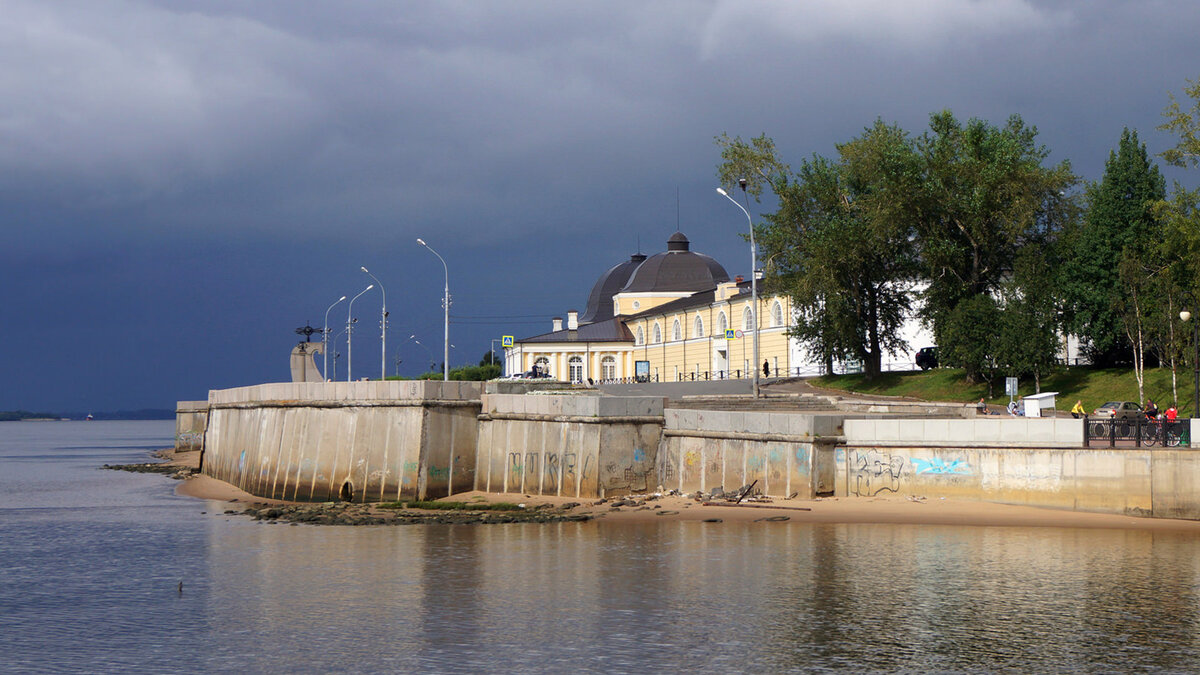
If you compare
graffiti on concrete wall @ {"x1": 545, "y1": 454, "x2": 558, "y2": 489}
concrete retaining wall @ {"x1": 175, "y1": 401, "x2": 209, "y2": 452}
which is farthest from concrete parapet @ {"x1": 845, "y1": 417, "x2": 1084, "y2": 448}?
concrete retaining wall @ {"x1": 175, "y1": 401, "x2": 209, "y2": 452}

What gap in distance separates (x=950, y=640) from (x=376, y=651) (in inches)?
380

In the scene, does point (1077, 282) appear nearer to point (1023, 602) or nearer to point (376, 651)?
point (1023, 602)

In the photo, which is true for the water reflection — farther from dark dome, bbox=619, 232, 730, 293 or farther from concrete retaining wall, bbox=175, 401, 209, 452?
dark dome, bbox=619, 232, 730, 293

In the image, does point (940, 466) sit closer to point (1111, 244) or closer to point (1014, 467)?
point (1014, 467)

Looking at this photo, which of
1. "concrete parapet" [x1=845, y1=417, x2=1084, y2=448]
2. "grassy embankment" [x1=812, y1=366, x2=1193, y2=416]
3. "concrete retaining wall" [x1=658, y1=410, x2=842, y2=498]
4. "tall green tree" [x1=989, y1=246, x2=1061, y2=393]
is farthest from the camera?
"tall green tree" [x1=989, y1=246, x2=1061, y2=393]

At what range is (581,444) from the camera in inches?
1671

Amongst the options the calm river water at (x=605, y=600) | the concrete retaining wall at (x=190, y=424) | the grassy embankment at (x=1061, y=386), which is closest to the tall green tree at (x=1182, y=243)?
the grassy embankment at (x=1061, y=386)

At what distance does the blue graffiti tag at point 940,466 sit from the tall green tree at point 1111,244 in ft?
112

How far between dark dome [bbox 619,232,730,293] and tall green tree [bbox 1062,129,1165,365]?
68029 mm

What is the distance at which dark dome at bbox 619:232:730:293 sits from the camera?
138 m

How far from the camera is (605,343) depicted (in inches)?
5094

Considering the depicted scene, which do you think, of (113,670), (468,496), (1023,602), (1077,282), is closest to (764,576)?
(1023,602)

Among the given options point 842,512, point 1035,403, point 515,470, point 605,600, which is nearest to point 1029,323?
point 1035,403

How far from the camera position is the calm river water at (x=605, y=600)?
2020cm
